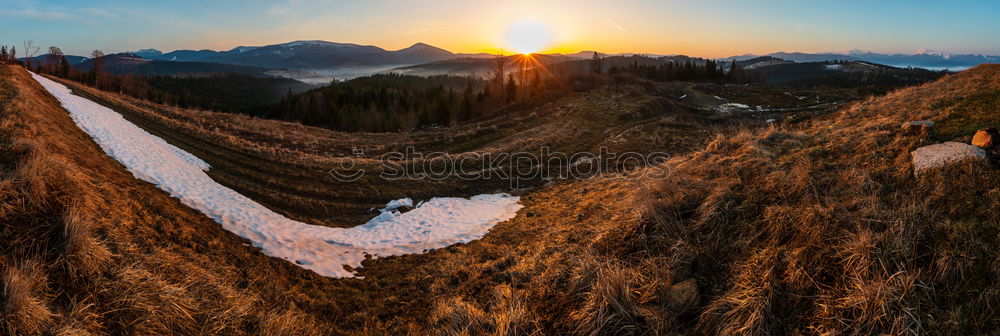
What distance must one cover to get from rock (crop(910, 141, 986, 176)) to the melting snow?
9.59 metres

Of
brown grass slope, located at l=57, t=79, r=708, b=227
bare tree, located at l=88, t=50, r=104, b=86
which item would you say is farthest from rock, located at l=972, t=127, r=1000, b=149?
bare tree, located at l=88, t=50, r=104, b=86

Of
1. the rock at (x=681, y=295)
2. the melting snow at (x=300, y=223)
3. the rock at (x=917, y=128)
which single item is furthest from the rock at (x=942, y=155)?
the melting snow at (x=300, y=223)

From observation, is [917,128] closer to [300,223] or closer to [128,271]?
[128,271]

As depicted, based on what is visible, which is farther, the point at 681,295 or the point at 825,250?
the point at 681,295

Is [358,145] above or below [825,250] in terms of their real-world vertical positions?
below

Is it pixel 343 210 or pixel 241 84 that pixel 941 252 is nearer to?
pixel 343 210

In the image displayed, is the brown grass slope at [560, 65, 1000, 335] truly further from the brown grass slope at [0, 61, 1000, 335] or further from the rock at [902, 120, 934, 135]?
the rock at [902, 120, 934, 135]

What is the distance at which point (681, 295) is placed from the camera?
497cm

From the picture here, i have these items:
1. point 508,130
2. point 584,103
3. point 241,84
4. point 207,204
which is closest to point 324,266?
point 207,204

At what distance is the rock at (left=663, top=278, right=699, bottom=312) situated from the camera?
486 cm

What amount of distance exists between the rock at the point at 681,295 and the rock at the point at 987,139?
5345mm

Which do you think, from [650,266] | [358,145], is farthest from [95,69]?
[650,266]

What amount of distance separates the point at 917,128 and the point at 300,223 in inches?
610

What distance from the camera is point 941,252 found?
13.7 ft
